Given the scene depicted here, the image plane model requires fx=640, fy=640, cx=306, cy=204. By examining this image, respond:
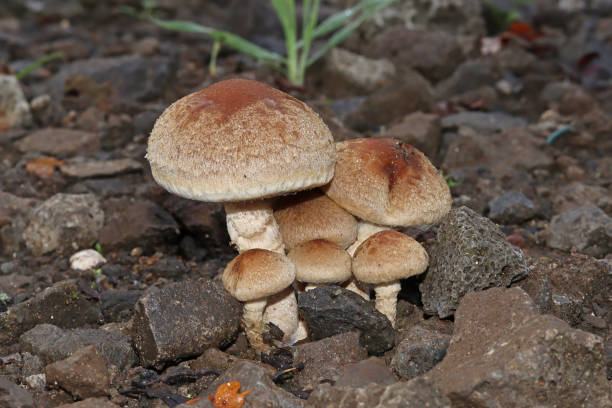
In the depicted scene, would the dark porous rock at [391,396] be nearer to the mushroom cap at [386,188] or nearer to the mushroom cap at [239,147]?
the mushroom cap at [239,147]

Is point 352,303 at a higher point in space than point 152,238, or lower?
higher

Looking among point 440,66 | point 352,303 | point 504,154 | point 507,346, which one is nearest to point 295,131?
point 352,303

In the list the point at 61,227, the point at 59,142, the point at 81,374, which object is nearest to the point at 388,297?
the point at 81,374

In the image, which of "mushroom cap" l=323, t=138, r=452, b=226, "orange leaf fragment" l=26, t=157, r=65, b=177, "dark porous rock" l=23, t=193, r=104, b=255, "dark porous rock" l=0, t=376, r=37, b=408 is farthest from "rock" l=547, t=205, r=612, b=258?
"orange leaf fragment" l=26, t=157, r=65, b=177

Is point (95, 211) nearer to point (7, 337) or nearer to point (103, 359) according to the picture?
point (7, 337)

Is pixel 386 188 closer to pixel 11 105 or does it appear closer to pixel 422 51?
pixel 11 105

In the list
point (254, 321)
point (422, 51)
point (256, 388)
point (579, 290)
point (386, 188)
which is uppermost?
point (386, 188)
